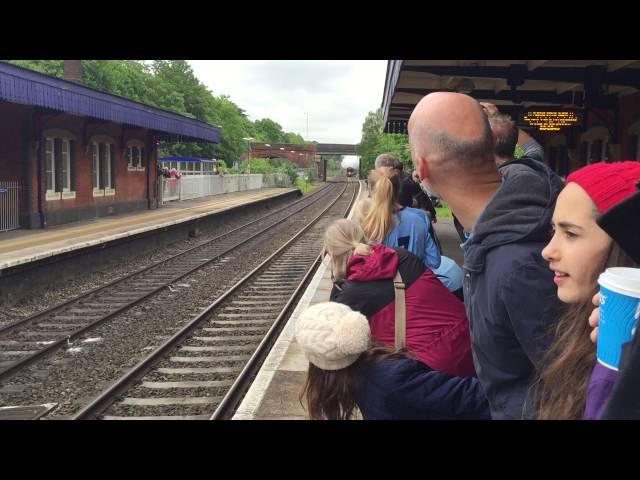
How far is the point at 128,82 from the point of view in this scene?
65875 mm

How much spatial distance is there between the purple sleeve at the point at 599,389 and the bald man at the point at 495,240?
340 millimetres

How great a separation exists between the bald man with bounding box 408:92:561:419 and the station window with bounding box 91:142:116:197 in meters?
21.4

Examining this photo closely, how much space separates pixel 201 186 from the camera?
3562cm

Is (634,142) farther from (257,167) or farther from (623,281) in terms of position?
(257,167)

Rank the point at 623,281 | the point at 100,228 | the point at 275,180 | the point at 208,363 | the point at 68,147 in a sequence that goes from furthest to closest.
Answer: the point at 275,180, the point at 68,147, the point at 100,228, the point at 208,363, the point at 623,281

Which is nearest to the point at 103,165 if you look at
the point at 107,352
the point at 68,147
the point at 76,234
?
the point at 68,147

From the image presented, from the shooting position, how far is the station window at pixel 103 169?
72.6ft

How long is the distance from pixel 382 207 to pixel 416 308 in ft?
6.44

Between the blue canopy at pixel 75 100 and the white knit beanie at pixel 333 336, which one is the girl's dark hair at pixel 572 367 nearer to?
the white knit beanie at pixel 333 336

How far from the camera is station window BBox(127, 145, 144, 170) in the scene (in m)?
25.5

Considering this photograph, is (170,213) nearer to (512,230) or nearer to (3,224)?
(3,224)

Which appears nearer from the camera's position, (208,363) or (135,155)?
(208,363)

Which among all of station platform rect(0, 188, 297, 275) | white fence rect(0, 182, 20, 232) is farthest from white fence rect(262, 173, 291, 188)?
white fence rect(0, 182, 20, 232)

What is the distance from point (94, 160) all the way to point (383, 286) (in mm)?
21413
